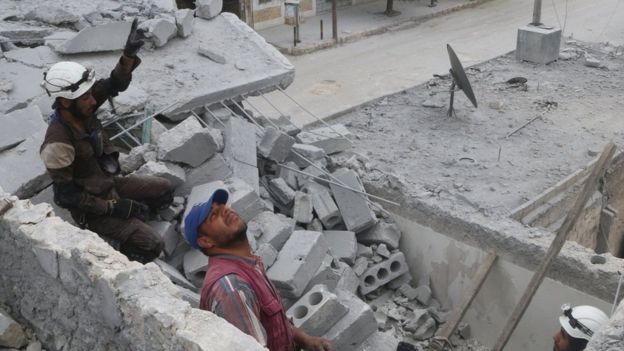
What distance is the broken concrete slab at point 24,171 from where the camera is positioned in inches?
214

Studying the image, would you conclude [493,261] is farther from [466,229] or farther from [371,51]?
[371,51]

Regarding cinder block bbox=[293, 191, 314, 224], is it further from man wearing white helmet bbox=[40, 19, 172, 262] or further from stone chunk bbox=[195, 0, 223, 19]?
stone chunk bbox=[195, 0, 223, 19]

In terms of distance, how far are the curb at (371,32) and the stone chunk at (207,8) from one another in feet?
24.4

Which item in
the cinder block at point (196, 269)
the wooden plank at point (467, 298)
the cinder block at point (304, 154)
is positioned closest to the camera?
the cinder block at point (196, 269)

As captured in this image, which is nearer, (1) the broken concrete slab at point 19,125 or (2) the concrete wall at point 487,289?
(1) the broken concrete slab at point 19,125

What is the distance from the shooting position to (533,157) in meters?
9.28

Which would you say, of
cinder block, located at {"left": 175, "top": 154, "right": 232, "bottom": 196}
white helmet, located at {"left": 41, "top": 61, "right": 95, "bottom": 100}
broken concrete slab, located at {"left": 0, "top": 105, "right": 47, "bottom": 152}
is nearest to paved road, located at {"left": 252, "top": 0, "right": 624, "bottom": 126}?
cinder block, located at {"left": 175, "top": 154, "right": 232, "bottom": 196}

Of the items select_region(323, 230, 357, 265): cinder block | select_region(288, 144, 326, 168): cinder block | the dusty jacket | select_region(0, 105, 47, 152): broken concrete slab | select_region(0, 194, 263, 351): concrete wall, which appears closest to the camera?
select_region(0, 194, 263, 351): concrete wall

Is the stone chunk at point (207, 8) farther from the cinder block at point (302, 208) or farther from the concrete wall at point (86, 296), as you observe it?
the concrete wall at point (86, 296)

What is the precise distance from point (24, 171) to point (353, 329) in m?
3.06

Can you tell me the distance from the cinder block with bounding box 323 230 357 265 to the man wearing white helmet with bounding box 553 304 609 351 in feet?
8.90

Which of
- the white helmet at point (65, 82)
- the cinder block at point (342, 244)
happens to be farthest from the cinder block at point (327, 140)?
the white helmet at point (65, 82)

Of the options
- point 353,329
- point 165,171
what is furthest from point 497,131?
point 165,171

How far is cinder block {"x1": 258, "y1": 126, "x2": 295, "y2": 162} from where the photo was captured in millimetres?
7355
